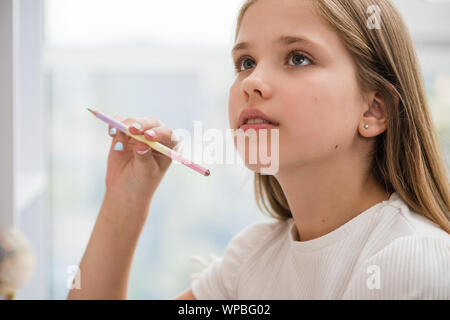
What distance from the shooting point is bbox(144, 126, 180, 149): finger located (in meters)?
0.52

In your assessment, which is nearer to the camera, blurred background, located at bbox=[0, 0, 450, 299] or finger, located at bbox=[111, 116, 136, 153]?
finger, located at bbox=[111, 116, 136, 153]

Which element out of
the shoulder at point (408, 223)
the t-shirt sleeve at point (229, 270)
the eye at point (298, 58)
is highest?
the eye at point (298, 58)

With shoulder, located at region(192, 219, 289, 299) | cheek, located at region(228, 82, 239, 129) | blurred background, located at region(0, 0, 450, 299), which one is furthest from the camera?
blurred background, located at region(0, 0, 450, 299)

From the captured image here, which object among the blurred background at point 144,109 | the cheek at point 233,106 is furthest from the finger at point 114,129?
the blurred background at point 144,109

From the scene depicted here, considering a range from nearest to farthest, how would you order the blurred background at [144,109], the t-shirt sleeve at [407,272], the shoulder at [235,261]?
1. the t-shirt sleeve at [407,272]
2. the shoulder at [235,261]
3. the blurred background at [144,109]

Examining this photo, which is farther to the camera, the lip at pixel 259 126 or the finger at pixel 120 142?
the finger at pixel 120 142

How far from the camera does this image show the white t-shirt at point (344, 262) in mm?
391

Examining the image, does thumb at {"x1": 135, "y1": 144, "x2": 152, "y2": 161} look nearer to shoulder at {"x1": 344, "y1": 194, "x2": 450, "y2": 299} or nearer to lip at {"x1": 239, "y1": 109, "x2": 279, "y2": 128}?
lip at {"x1": 239, "y1": 109, "x2": 279, "y2": 128}

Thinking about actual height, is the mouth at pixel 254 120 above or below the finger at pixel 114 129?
below

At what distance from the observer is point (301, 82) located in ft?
1.45

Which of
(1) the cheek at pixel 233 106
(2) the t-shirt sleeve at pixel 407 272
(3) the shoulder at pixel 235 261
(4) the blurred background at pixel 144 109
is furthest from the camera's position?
(4) the blurred background at pixel 144 109

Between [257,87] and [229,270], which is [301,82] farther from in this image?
[229,270]

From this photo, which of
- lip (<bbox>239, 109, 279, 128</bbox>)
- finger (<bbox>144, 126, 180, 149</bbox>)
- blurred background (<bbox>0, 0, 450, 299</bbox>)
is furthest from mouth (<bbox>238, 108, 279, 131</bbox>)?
blurred background (<bbox>0, 0, 450, 299</bbox>)

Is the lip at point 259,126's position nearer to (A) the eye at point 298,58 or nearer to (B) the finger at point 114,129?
(A) the eye at point 298,58
